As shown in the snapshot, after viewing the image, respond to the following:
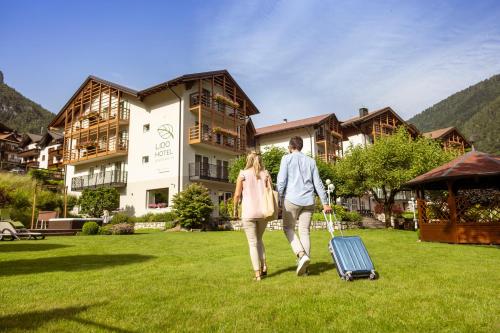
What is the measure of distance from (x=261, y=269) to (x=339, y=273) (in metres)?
1.16

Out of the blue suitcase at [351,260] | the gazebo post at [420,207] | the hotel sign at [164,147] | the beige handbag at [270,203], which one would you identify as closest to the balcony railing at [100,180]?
the hotel sign at [164,147]

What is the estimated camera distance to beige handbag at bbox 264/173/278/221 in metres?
5.38

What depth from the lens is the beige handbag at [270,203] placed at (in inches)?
212

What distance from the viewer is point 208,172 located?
29.2m

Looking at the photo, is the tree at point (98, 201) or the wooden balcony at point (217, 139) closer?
the tree at point (98, 201)

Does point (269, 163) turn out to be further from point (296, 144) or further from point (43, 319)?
point (43, 319)

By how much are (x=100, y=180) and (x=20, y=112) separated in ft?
352

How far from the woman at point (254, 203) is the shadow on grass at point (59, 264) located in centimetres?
312

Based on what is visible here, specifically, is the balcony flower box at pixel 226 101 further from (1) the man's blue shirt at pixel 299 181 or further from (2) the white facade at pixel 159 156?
(1) the man's blue shirt at pixel 299 181

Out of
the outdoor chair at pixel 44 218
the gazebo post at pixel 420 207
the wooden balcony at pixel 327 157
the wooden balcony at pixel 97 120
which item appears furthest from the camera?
the wooden balcony at pixel 327 157

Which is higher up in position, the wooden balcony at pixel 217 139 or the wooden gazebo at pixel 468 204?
the wooden balcony at pixel 217 139

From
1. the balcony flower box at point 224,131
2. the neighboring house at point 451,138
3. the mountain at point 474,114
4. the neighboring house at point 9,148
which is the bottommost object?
the balcony flower box at point 224,131

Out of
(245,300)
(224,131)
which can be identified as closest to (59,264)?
(245,300)

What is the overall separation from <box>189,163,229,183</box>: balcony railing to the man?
2240cm
